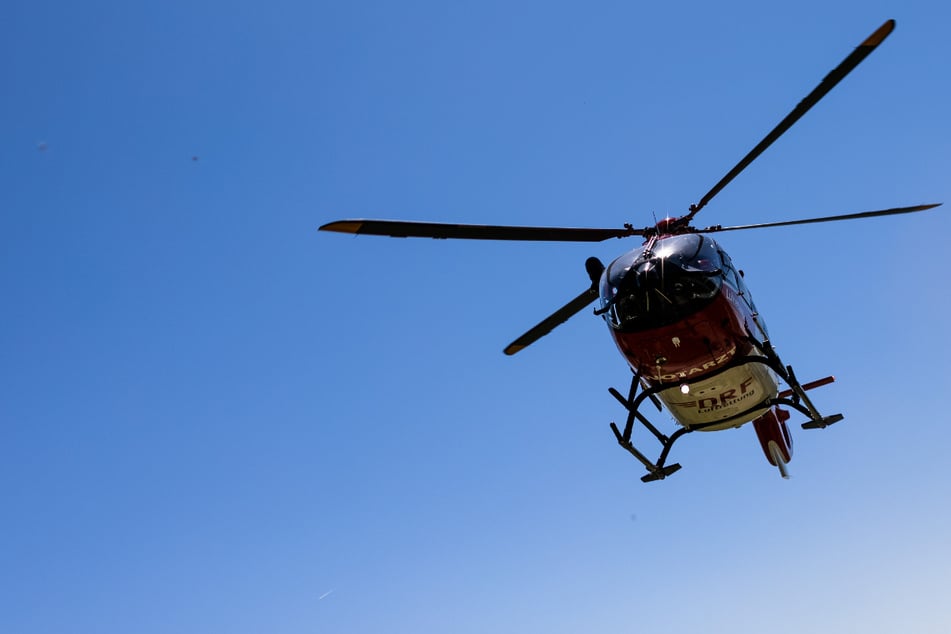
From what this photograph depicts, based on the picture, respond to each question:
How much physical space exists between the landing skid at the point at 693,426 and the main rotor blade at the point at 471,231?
9.00ft

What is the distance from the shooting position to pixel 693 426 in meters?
16.9

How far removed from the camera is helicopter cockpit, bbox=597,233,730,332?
574 inches

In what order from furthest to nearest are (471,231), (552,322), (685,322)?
(552,322) → (471,231) → (685,322)

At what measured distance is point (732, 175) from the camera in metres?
15.7

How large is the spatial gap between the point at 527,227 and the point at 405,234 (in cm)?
227

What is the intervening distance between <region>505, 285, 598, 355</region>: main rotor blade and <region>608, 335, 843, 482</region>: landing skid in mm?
2067

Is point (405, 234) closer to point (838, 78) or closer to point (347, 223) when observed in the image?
point (347, 223)

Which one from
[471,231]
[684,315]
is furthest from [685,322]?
[471,231]

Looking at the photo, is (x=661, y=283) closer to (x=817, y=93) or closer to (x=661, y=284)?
(x=661, y=284)

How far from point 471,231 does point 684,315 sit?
384cm

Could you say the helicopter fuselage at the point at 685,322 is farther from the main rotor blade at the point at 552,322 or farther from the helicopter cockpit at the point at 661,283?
the main rotor blade at the point at 552,322

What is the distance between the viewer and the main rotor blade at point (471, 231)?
552 inches

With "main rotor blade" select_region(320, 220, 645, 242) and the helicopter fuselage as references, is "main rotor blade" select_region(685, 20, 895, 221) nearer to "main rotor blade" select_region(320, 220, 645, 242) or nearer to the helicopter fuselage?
the helicopter fuselage

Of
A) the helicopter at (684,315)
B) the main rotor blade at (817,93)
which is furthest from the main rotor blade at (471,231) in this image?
the main rotor blade at (817,93)
